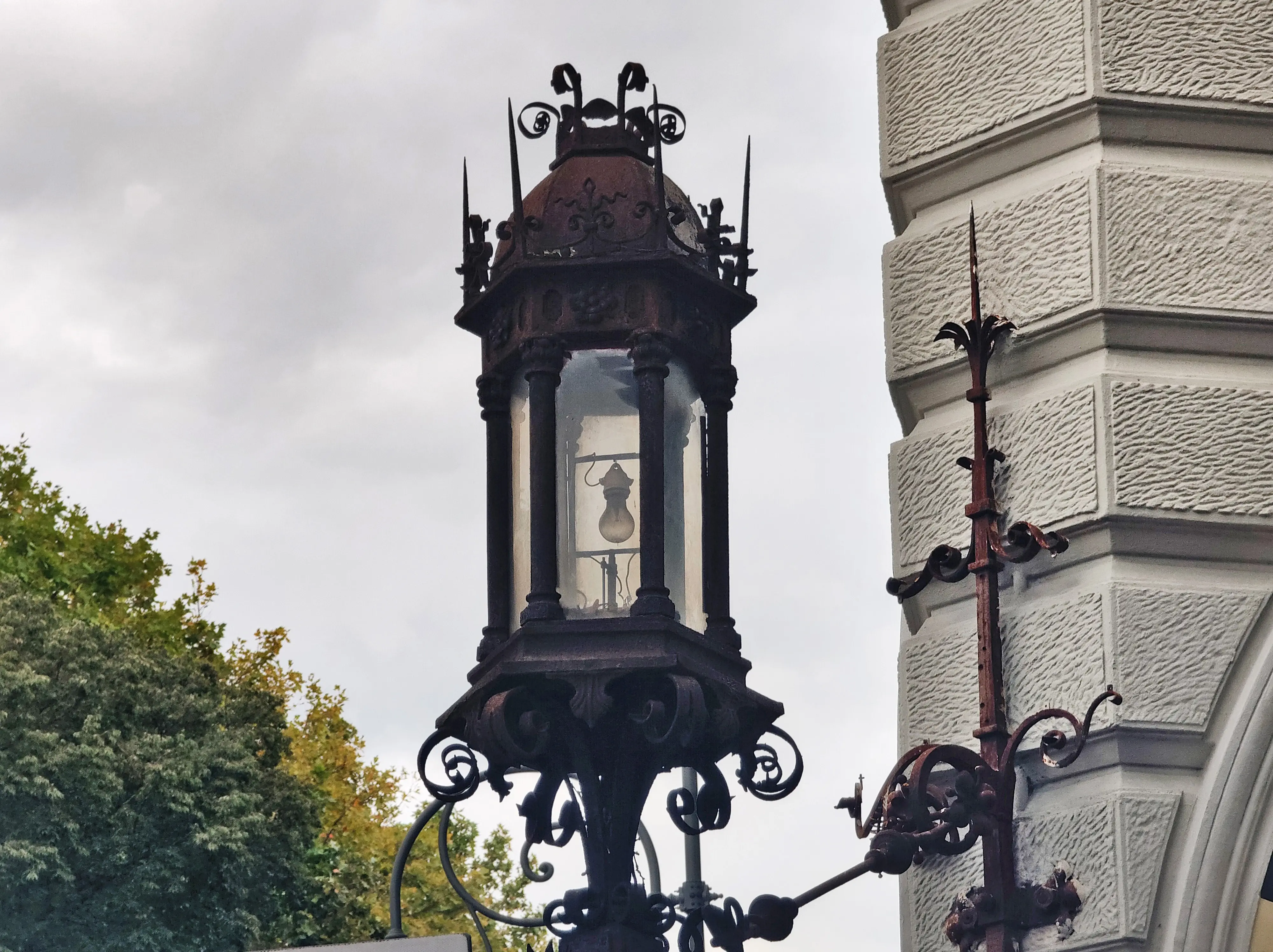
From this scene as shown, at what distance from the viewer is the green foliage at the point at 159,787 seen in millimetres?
24828

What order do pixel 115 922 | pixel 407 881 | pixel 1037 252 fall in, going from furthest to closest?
pixel 407 881, pixel 115 922, pixel 1037 252

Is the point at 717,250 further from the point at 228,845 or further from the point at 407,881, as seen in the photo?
the point at 407,881

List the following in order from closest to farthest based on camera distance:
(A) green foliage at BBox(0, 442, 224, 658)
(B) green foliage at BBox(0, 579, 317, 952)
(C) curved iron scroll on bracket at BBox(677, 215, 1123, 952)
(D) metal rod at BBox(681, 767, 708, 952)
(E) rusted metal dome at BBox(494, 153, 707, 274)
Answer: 1. (C) curved iron scroll on bracket at BBox(677, 215, 1123, 952)
2. (E) rusted metal dome at BBox(494, 153, 707, 274)
3. (D) metal rod at BBox(681, 767, 708, 952)
4. (B) green foliage at BBox(0, 579, 317, 952)
5. (A) green foliage at BBox(0, 442, 224, 658)

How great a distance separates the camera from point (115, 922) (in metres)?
25.0


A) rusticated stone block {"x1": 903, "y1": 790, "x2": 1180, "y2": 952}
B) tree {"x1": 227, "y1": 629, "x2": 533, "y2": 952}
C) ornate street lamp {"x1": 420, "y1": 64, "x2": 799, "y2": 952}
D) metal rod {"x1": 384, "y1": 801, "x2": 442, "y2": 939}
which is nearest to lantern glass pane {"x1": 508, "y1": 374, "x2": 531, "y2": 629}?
ornate street lamp {"x1": 420, "y1": 64, "x2": 799, "y2": 952}

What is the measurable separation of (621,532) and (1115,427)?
1312mm

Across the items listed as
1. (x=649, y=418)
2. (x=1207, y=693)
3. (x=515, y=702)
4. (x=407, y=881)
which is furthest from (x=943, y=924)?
(x=407, y=881)

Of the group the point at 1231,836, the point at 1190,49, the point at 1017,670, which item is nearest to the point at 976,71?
the point at 1190,49

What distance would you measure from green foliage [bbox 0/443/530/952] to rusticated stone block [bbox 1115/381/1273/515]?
69.8 ft

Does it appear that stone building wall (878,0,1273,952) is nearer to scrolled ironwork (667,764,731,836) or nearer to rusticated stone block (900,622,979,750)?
rusticated stone block (900,622,979,750)

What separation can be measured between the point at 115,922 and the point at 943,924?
22.0 meters

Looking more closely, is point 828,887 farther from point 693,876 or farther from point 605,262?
point 693,876

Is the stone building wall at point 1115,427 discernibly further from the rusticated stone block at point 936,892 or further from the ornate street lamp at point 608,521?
the ornate street lamp at point 608,521

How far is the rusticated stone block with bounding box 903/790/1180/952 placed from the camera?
4.30 metres
